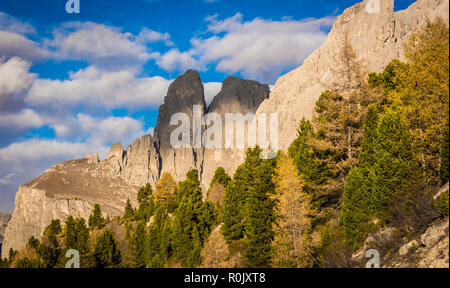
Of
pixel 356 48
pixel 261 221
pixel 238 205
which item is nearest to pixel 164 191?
pixel 238 205

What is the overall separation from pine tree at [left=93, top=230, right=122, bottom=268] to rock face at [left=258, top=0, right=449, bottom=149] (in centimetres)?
7913

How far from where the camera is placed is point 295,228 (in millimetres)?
24391

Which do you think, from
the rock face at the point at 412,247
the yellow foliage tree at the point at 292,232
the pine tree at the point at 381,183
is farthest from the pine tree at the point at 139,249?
the rock face at the point at 412,247

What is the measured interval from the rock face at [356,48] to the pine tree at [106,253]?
79.1m

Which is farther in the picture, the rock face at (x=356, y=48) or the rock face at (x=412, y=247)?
the rock face at (x=356, y=48)

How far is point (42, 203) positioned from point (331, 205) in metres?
197

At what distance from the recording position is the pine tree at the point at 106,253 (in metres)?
43.1

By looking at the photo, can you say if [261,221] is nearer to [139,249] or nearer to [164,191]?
[139,249]

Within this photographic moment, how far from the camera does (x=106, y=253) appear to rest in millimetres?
44750

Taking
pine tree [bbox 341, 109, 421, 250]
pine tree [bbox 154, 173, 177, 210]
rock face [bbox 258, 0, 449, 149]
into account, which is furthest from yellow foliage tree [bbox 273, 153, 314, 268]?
rock face [bbox 258, 0, 449, 149]

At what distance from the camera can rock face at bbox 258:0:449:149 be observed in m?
128

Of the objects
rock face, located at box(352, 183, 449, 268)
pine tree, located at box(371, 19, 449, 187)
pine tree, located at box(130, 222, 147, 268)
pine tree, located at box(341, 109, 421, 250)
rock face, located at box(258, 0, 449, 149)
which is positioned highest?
rock face, located at box(258, 0, 449, 149)

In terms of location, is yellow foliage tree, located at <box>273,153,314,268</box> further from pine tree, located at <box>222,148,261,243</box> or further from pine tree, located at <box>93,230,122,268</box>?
pine tree, located at <box>93,230,122,268</box>

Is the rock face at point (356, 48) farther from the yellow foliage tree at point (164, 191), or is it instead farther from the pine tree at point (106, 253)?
the pine tree at point (106, 253)
